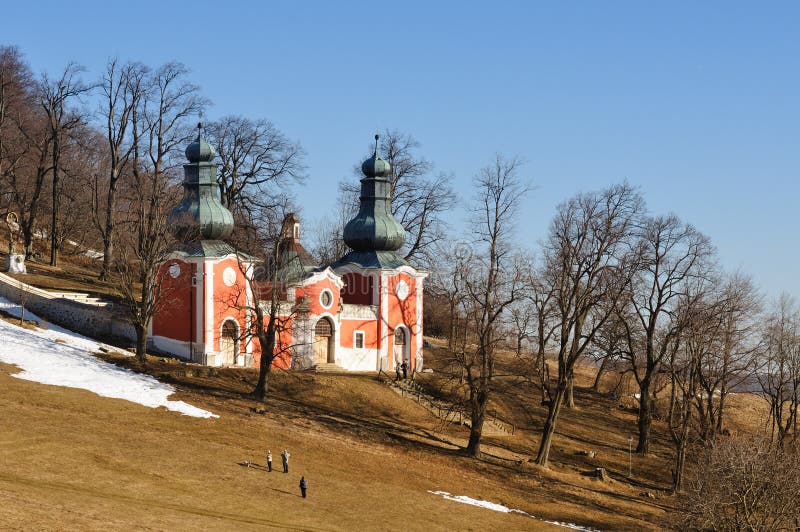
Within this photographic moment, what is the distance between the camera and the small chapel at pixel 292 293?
4250 cm

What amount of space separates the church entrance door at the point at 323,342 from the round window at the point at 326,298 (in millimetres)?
778

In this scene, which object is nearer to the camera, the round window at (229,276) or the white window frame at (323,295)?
the round window at (229,276)

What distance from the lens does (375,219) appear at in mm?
48406

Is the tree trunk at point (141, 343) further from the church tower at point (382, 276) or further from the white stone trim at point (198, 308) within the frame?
the church tower at point (382, 276)

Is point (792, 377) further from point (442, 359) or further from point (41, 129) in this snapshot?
point (41, 129)

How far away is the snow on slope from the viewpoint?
34.5 meters

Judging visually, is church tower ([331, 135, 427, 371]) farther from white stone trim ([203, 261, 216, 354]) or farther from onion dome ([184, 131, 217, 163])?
onion dome ([184, 131, 217, 163])

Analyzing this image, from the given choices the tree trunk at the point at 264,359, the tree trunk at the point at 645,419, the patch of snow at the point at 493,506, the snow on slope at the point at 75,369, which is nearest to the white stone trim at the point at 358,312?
the tree trunk at the point at 264,359

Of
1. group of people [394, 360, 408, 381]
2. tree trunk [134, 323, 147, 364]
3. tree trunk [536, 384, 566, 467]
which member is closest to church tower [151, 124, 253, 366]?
tree trunk [134, 323, 147, 364]

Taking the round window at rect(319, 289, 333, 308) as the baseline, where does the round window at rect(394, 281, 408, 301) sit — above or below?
above

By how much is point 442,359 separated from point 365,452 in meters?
18.3

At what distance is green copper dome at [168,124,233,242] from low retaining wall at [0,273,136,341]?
5.38m

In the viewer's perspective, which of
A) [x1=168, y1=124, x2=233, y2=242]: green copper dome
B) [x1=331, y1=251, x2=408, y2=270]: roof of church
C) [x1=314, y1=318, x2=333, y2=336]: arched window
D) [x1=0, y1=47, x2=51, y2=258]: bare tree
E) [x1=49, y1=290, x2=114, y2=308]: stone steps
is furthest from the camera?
[x1=0, y1=47, x2=51, y2=258]: bare tree

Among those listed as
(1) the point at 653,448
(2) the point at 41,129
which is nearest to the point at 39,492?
(1) the point at 653,448
